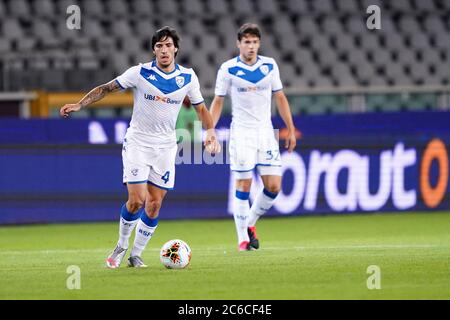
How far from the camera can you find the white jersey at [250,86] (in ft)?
41.1

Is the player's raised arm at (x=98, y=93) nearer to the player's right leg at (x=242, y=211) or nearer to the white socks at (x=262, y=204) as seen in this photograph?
the player's right leg at (x=242, y=211)

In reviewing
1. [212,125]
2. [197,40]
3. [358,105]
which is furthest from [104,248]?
[197,40]

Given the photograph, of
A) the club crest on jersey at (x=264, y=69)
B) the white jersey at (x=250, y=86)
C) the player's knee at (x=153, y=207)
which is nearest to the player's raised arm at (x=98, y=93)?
the player's knee at (x=153, y=207)

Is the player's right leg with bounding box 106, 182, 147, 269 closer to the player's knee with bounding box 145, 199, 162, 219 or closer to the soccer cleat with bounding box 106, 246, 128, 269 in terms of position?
the soccer cleat with bounding box 106, 246, 128, 269

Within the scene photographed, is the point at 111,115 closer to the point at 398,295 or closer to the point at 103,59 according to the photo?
the point at 103,59

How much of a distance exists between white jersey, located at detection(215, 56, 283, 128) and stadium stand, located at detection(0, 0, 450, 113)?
7.41 m

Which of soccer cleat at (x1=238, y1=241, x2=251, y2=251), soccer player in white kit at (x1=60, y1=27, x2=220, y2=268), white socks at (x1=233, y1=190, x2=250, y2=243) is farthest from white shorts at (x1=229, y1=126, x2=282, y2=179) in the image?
soccer player in white kit at (x1=60, y1=27, x2=220, y2=268)

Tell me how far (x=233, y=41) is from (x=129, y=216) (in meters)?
12.5

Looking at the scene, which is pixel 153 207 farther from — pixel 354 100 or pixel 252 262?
pixel 354 100

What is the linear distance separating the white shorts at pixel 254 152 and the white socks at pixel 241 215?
0.24 m

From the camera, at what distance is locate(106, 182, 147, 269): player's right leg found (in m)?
10.5

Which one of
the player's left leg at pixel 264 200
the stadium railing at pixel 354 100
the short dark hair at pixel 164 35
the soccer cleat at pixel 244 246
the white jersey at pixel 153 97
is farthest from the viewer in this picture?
the stadium railing at pixel 354 100

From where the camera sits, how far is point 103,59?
2097 centimetres
